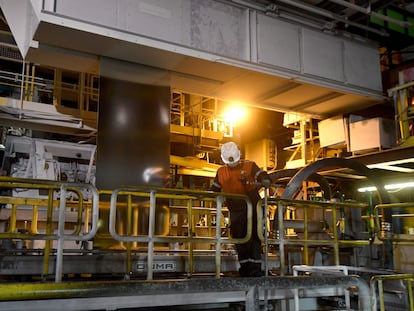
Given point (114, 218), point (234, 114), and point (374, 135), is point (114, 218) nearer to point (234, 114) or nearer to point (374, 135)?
point (374, 135)

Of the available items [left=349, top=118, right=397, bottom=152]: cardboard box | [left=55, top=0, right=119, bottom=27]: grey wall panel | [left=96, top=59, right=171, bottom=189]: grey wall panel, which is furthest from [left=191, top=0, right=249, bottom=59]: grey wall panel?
[left=349, top=118, right=397, bottom=152]: cardboard box

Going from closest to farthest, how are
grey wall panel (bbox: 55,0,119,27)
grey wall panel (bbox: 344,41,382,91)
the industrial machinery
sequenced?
the industrial machinery
grey wall panel (bbox: 55,0,119,27)
grey wall panel (bbox: 344,41,382,91)

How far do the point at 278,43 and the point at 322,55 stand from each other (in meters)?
1.18

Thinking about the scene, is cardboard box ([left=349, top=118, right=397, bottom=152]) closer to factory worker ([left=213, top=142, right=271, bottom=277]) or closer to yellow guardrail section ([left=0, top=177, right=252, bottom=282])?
factory worker ([left=213, top=142, right=271, bottom=277])

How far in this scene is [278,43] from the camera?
8.27 metres

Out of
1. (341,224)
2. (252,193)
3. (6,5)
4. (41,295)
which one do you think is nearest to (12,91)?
(6,5)

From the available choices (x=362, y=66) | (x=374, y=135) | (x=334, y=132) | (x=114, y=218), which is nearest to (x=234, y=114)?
(x=334, y=132)

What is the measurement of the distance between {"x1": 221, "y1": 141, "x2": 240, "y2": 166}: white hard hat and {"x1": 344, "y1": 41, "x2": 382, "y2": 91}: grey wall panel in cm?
405

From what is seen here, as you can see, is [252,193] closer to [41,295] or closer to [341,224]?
[341,224]

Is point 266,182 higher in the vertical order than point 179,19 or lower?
lower

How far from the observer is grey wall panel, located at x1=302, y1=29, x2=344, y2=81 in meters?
8.62

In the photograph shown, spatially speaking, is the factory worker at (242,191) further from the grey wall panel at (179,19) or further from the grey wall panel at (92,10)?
the grey wall panel at (92,10)

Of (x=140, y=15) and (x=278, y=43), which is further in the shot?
(x=278, y=43)

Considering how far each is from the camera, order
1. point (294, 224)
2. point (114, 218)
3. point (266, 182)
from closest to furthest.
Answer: point (114, 218), point (266, 182), point (294, 224)
